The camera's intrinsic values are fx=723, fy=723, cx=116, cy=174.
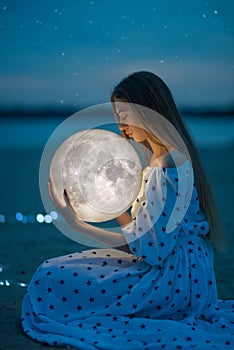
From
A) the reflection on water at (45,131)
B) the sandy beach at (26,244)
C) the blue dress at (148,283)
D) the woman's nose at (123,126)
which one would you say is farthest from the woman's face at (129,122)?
the reflection on water at (45,131)

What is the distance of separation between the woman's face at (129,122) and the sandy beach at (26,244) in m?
1.34

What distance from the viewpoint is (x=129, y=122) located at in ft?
14.2

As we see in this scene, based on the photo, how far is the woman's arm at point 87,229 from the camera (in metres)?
4.29

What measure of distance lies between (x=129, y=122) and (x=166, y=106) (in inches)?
9.5

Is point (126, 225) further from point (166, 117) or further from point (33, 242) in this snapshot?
point (33, 242)

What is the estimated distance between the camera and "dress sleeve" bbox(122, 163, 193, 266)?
414cm

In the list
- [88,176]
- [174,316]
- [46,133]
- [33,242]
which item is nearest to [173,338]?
[174,316]

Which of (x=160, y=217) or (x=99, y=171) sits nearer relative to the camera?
(x=160, y=217)

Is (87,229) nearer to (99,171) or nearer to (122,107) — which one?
(99,171)

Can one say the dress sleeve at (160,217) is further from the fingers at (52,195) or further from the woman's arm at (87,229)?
the fingers at (52,195)

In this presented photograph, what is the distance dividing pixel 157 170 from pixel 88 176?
17.2 inches

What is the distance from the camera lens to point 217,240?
14.4 ft

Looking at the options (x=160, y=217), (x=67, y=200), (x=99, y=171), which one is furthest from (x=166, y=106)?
(x=67, y=200)

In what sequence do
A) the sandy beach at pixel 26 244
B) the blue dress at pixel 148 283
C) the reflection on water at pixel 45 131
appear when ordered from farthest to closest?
the reflection on water at pixel 45 131 < the sandy beach at pixel 26 244 < the blue dress at pixel 148 283
